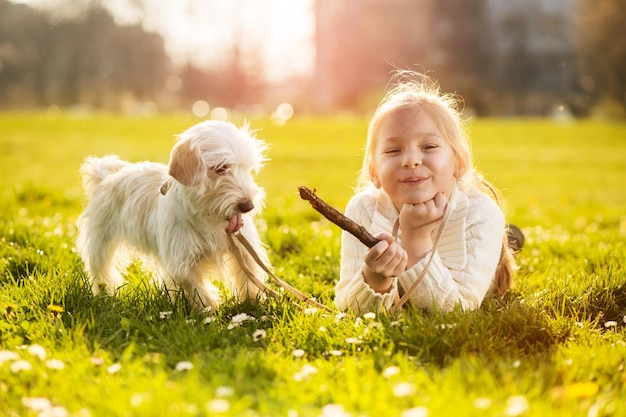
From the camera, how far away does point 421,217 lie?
3799 millimetres

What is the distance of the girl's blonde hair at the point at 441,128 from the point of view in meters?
4.07

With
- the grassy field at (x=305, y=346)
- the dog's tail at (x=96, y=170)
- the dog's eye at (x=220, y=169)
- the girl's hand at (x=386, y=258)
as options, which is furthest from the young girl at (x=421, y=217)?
the dog's tail at (x=96, y=170)

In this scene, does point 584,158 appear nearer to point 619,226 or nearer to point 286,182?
point 286,182

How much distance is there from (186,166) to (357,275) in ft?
3.84

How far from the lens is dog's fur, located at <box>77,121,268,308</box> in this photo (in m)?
3.88

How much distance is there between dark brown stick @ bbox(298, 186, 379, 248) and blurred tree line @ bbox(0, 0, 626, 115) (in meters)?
35.0

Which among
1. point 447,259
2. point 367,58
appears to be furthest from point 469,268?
point 367,58

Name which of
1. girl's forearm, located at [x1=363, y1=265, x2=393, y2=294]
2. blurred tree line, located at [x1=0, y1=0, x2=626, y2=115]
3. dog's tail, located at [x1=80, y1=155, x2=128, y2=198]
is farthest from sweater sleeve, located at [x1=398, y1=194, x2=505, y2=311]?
blurred tree line, located at [x1=0, y1=0, x2=626, y2=115]

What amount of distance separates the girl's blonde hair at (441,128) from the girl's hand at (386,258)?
2.59ft

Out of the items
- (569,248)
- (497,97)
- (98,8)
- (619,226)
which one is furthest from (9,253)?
(497,97)

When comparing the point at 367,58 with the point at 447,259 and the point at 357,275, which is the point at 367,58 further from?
the point at 357,275

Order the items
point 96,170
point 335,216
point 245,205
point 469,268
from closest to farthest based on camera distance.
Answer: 1. point 335,216
2. point 245,205
3. point 469,268
4. point 96,170

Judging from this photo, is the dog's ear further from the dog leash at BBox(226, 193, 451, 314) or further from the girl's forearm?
the girl's forearm

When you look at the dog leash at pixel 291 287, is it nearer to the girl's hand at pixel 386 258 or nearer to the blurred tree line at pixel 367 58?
the girl's hand at pixel 386 258
